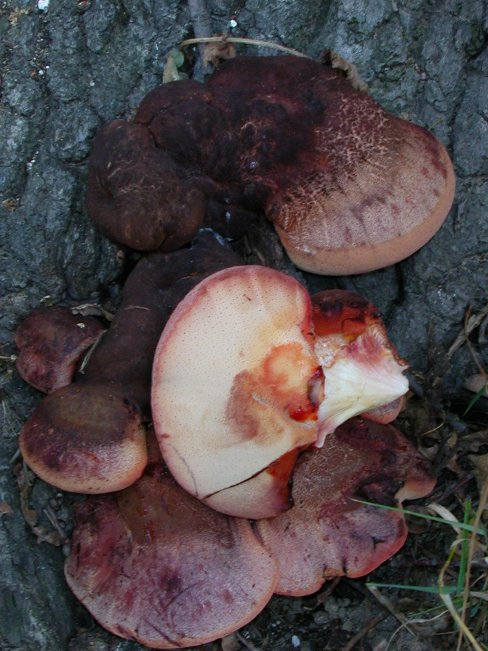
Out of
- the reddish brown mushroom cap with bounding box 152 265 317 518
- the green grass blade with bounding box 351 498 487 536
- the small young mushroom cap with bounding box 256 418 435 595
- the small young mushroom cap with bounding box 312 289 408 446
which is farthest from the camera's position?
the small young mushroom cap with bounding box 256 418 435 595

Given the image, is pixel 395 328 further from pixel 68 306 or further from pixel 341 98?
pixel 68 306

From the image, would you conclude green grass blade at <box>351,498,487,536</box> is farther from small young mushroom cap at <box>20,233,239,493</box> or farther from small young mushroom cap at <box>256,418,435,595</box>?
small young mushroom cap at <box>20,233,239,493</box>

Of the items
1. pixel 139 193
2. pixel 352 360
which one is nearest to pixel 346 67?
pixel 139 193

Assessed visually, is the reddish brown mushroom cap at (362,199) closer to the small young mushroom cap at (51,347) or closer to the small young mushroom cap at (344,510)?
the small young mushroom cap at (344,510)

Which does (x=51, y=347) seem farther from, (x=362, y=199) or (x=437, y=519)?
(x=437, y=519)

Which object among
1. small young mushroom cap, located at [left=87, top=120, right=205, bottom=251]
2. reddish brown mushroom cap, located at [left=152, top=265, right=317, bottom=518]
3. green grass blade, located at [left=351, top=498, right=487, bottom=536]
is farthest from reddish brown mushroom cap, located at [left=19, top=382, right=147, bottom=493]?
green grass blade, located at [left=351, top=498, right=487, bottom=536]

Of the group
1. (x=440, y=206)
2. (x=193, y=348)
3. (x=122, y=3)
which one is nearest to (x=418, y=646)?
(x=193, y=348)

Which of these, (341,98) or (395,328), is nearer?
(341,98)
